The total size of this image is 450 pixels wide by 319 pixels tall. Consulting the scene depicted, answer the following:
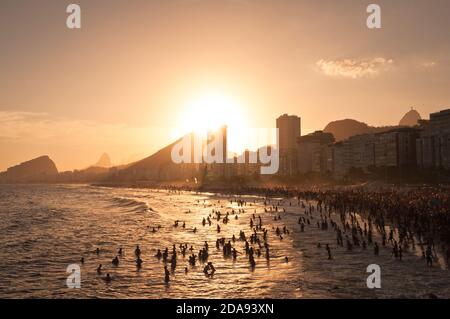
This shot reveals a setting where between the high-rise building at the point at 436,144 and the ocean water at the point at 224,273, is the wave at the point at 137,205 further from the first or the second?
the high-rise building at the point at 436,144

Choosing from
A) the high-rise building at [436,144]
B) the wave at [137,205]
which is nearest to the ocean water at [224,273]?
the wave at [137,205]

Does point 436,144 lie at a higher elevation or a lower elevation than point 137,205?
higher

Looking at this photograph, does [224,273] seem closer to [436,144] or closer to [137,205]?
[137,205]

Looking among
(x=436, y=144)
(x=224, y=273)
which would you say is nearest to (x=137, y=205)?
(x=224, y=273)

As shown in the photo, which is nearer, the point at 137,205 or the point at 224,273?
the point at 224,273

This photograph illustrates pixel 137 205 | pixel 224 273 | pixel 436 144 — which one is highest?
pixel 436 144

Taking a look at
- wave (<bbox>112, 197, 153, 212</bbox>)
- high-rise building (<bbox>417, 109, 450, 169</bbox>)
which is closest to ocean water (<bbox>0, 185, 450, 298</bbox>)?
wave (<bbox>112, 197, 153, 212</bbox>)

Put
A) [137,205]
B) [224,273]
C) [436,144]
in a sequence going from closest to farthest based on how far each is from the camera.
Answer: [224,273], [137,205], [436,144]

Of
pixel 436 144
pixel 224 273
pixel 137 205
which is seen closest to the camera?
pixel 224 273

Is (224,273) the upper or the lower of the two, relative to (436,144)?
lower
